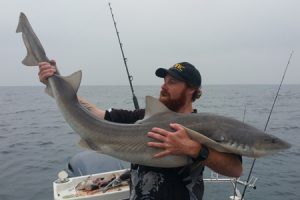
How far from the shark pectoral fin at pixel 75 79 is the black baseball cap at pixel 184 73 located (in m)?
0.79

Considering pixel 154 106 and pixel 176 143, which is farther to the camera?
pixel 154 106

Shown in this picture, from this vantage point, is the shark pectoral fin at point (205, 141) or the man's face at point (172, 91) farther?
the man's face at point (172, 91)

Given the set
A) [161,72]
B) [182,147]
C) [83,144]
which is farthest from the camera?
[161,72]

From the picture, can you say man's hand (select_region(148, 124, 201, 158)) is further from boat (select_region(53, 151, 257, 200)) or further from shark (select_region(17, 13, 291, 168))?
boat (select_region(53, 151, 257, 200))

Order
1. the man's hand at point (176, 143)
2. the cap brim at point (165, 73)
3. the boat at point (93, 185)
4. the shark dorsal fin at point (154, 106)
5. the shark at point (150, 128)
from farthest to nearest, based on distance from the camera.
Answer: the boat at point (93, 185), the cap brim at point (165, 73), the shark dorsal fin at point (154, 106), the shark at point (150, 128), the man's hand at point (176, 143)

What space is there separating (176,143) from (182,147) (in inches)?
2.4

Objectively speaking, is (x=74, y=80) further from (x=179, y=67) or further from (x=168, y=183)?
(x=168, y=183)

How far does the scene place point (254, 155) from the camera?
11.0 ft

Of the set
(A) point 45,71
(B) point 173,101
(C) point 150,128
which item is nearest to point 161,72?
(B) point 173,101

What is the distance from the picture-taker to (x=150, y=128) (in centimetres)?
343

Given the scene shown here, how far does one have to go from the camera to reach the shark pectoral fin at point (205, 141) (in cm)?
329

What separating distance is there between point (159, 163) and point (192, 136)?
387mm

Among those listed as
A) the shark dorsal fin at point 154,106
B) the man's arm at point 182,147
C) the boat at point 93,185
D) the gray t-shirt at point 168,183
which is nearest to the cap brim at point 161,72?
the shark dorsal fin at point 154,106

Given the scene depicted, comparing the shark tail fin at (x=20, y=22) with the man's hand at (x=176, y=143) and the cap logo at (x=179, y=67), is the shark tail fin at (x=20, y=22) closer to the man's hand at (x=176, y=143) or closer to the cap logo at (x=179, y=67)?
the cap logo at (x=179, y=67)
